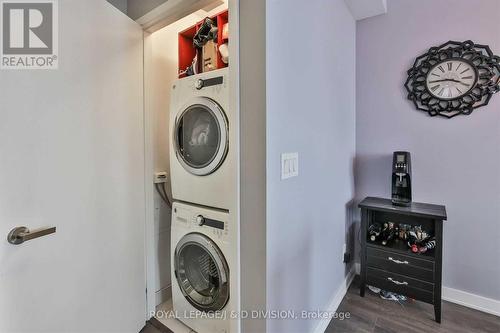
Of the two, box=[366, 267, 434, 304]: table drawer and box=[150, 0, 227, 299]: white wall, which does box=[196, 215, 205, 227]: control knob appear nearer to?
box=[150, 0, 227, 299]: white wall

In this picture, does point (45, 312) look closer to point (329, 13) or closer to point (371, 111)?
point (329, 13)

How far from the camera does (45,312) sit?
1077mm

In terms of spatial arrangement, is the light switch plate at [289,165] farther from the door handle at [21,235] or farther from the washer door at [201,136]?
the door handle at [21,235]

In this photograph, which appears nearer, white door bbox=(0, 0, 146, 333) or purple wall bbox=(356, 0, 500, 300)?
white door bbox=(0, 0, 146, 333)

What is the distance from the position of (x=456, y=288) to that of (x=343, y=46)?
2152mm

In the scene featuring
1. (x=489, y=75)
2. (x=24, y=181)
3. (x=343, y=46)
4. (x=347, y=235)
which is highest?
(x=343, y=46)

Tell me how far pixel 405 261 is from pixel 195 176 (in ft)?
5.46

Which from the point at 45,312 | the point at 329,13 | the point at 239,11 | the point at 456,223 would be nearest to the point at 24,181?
the point at 45,312

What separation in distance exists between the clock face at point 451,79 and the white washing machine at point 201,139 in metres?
1.75

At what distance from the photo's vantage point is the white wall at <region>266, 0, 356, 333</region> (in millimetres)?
1115

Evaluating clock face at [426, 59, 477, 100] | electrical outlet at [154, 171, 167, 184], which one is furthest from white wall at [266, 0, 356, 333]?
electrical outlet at [154, 171, 167, 184]

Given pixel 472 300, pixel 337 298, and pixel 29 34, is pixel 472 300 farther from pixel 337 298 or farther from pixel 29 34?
pixel 29 34

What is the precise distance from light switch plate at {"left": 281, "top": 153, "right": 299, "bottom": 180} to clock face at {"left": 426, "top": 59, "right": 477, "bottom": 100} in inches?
59.6

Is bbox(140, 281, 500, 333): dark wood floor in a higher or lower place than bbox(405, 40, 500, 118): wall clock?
lower
